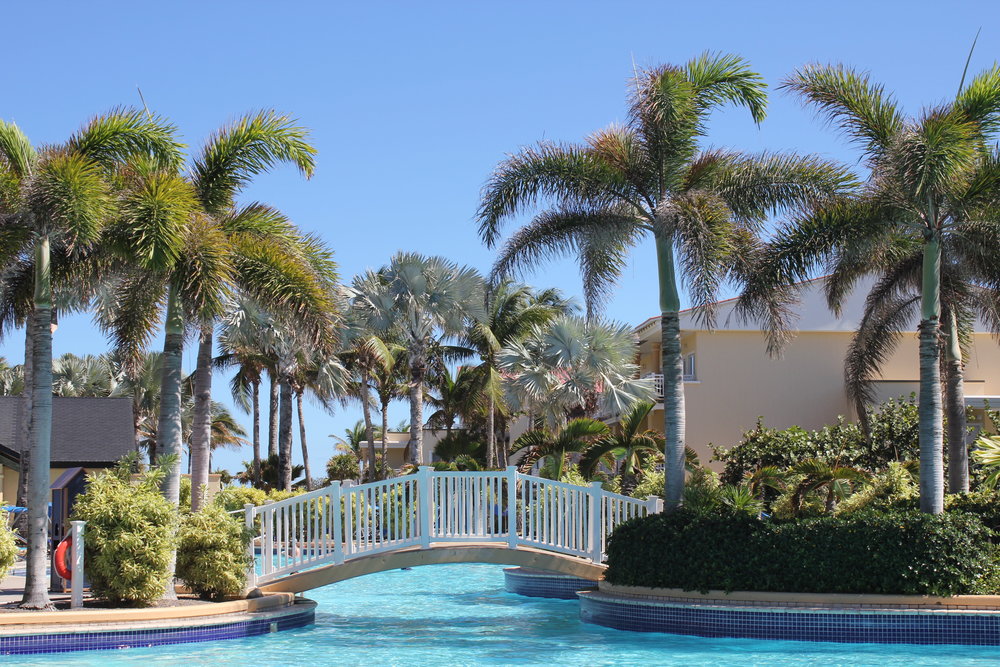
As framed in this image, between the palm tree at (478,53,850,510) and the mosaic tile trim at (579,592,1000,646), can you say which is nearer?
the mosaic tile trim at (579,592,1000,646)

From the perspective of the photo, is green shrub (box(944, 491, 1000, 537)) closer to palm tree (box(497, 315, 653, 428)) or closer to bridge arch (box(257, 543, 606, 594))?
bridge arch (box(257, 543, 606, 594))

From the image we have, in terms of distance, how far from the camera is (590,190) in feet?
56.2

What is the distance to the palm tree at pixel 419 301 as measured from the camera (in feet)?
106

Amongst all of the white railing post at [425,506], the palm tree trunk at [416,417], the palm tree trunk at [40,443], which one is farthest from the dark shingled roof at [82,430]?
the white railing post at [425,506]

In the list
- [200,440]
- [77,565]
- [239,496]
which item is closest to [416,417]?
[239,496]

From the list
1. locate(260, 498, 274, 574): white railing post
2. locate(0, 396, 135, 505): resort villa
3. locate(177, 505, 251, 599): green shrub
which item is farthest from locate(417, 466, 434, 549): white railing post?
locate(0, 396, 135, 505): resort villa

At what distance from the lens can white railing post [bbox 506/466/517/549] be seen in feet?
53.7

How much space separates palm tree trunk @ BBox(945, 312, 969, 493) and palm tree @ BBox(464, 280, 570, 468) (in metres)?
16.1

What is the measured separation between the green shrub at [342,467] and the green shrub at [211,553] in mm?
40417

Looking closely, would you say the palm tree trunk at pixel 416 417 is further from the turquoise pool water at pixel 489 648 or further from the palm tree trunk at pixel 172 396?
the palm tree trunk at pixel 172 396

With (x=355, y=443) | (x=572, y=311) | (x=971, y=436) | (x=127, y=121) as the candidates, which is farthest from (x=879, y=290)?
(x=355, y=443)

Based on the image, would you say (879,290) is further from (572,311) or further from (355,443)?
(355,443)

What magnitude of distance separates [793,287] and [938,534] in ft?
15.2

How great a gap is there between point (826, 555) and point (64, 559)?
33.7ft
